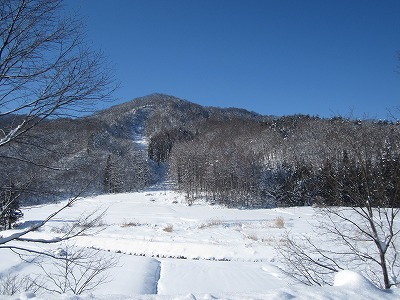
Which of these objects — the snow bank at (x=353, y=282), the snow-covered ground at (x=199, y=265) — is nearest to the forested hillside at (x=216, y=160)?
the snow-covered ground at (x=199, y=265)

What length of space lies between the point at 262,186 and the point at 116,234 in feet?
123

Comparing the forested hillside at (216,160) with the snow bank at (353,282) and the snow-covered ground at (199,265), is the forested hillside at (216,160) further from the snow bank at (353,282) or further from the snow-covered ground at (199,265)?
the snow bank at (353,282)

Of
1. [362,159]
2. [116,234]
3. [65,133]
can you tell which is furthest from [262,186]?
[65,133]

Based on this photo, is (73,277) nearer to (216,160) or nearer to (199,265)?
(199,265)

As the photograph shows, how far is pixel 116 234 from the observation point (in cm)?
2386

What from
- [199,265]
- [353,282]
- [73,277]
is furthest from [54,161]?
[199,265]

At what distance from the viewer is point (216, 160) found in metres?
62.1

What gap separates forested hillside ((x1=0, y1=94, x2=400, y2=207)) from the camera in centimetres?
405

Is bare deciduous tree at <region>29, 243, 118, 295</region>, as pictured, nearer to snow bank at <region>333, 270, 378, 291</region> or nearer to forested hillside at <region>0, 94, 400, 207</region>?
forested hillside at <region>0, 94, 400, 207</region>

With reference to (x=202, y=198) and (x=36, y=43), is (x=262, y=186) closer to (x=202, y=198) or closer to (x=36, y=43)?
(x=202, y=198)

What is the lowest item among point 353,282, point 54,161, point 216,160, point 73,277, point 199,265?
point 199,265

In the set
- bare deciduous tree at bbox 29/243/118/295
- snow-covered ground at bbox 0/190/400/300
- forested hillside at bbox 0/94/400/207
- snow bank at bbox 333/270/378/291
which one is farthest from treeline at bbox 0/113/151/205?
snow bank at bbox 333/270/378/291

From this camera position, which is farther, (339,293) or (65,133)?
(65,133)

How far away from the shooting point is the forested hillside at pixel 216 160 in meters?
4.05
